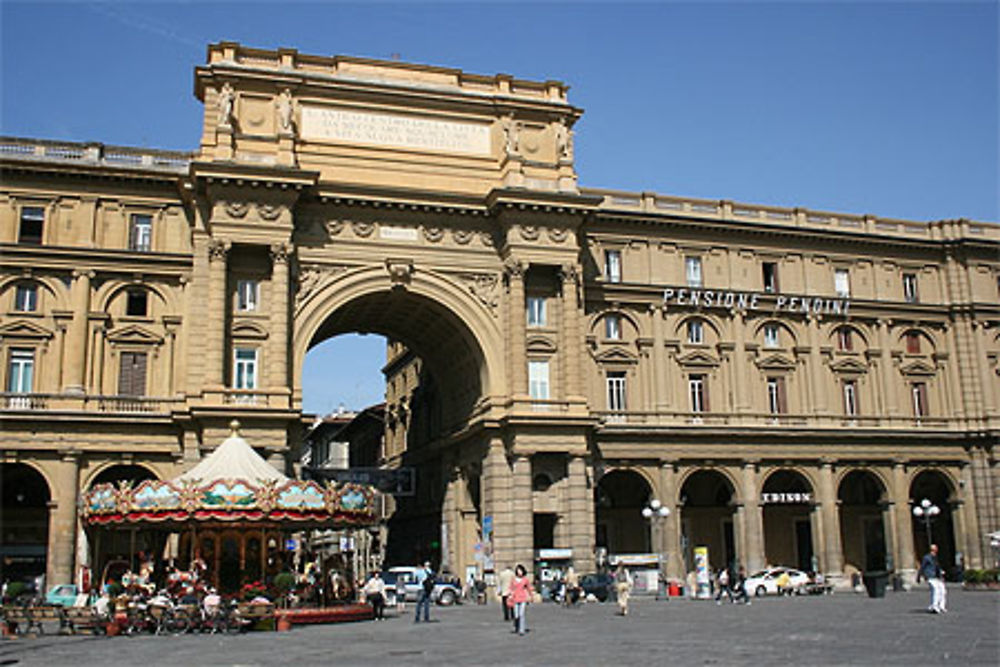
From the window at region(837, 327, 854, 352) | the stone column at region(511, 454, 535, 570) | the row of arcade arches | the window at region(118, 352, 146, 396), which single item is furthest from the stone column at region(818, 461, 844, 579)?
the window at region(118, 352, 146, 396)

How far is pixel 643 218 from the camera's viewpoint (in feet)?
178

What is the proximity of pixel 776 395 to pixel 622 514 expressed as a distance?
34.1 feet

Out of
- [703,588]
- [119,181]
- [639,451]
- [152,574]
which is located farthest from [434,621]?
[119,181]

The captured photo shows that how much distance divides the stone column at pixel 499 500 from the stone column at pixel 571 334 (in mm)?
4164

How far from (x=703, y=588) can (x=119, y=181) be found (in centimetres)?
3157

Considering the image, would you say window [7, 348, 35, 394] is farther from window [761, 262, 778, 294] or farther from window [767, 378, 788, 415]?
window [761, 262, 778, 294]

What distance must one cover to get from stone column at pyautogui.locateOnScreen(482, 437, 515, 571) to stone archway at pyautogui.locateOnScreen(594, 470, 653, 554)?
30.5 feet

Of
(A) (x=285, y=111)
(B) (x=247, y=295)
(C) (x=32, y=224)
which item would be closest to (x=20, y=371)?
(C) (x=32, y=224)

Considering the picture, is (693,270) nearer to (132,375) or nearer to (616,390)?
(616,390)

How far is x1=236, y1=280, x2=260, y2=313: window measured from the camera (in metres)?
45.0

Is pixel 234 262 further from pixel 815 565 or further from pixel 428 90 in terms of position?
pixel 815 565

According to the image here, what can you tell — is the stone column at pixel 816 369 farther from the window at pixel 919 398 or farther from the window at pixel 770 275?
the window at pixel 919 398

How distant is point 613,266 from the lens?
54062 millimetres

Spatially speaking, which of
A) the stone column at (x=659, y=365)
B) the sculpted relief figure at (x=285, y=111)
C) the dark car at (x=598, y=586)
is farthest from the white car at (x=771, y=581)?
the sculpted relief figure at (x=285, y=111)
